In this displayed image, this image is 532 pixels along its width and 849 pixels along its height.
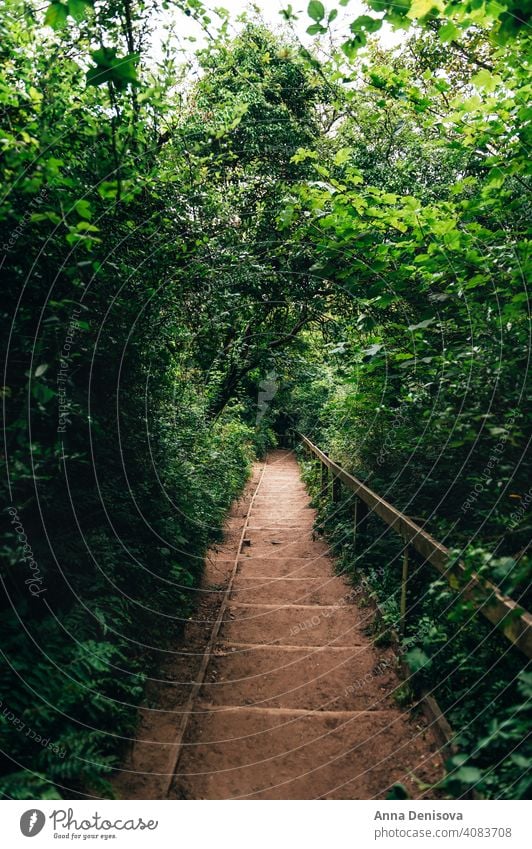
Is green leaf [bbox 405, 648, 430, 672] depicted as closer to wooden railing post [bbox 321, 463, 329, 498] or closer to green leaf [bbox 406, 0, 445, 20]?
green leaf [bbox 406, 0, 445, 20]

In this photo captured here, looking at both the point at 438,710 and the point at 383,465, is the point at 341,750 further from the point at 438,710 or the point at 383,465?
the point at 383,465

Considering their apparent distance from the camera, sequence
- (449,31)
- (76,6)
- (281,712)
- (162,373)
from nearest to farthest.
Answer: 1. (76,6)
2. (449,31)
3. (281,712)
4. (162,373)

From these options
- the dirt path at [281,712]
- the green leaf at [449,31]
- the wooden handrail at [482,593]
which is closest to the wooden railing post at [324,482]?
the dirt path at [281,712]

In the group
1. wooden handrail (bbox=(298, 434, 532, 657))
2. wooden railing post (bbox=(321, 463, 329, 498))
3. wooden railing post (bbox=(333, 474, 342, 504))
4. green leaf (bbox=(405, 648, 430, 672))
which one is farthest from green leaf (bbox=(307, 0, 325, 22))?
wooden railing post (bbox=(321, 463, 329, 498))

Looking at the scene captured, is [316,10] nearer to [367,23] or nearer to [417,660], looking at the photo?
[367,23]

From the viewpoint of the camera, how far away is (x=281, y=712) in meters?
3.17

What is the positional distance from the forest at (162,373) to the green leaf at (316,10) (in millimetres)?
51

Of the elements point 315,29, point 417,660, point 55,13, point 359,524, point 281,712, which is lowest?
point 281,712

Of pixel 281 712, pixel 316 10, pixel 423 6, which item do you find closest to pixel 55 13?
pixel 316 10

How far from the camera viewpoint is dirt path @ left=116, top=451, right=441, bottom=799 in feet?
8.35

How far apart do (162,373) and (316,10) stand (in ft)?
10.3

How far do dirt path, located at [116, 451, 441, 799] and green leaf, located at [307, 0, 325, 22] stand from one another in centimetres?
370

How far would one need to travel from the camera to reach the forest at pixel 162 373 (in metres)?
2.33

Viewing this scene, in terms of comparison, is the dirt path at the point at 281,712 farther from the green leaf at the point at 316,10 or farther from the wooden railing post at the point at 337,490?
the green leaf at the point at 316,10
